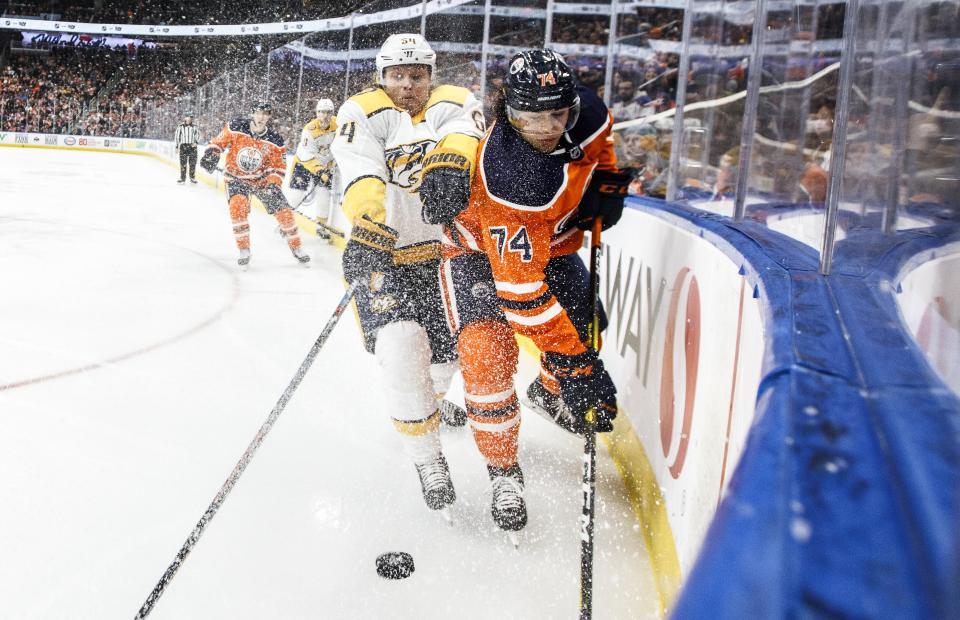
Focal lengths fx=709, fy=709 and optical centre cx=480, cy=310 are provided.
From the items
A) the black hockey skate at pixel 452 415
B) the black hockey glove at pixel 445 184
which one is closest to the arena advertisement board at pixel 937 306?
the black hockey glove at pixel 445 184

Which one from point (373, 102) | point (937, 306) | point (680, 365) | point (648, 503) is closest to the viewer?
point (937, 306)

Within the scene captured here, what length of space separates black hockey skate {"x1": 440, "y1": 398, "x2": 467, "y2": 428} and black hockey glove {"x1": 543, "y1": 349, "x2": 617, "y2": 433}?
2.83 feet

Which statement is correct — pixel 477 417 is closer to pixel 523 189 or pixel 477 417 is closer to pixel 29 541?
pixel 523 189

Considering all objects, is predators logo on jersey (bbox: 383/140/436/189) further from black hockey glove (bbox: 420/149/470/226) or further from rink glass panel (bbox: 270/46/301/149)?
rink glass panel (bbox: 270/46/301/149)

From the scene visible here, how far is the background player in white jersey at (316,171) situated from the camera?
6031 mm

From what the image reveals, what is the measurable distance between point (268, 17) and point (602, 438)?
72.7ft

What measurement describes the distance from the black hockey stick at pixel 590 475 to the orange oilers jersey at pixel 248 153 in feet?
13.5

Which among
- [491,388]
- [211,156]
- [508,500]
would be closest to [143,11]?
[211,156]

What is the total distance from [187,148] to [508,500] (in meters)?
11.2

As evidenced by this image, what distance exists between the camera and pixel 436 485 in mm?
1856

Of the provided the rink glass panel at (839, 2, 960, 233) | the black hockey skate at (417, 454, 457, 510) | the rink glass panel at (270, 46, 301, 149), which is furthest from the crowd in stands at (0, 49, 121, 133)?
the rink glass panel at (839, 2, 960, 233)

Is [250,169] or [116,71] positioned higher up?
[116,71]

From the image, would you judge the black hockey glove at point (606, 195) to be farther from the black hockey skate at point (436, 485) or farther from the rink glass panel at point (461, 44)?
the rink glass panel at point (461, 44)

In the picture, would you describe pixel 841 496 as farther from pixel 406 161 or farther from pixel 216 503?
pixel 406 161
